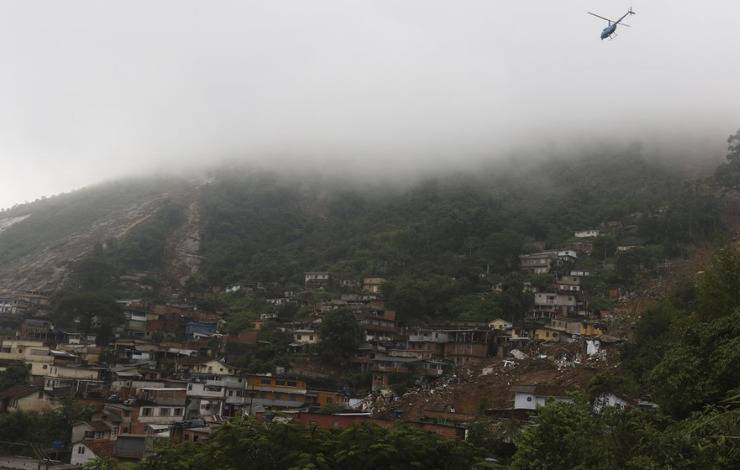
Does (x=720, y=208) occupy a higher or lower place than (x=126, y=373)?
higher

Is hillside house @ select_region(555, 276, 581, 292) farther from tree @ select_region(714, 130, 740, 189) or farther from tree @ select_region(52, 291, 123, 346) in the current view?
tree @ select_region(52, 291, 123, 346)

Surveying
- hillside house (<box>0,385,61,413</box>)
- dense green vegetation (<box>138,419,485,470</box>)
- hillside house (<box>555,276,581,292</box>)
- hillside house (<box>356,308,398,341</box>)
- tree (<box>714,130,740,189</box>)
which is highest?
tree (<box>714,130,740,189</box>)

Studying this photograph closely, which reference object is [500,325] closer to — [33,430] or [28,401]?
[33,430]

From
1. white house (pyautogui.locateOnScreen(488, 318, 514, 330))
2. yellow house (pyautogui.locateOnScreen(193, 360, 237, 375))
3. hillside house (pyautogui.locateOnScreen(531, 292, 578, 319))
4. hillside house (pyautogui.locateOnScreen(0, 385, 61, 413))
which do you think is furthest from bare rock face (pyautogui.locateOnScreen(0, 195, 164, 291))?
hillside house (pyautogui.locateOnScreen(531, 292, 578, 319))

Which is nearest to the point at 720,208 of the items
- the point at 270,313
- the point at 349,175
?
the point at 270,313

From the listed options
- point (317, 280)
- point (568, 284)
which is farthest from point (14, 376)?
point (568, 284)

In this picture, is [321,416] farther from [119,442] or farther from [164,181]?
[164,181]
